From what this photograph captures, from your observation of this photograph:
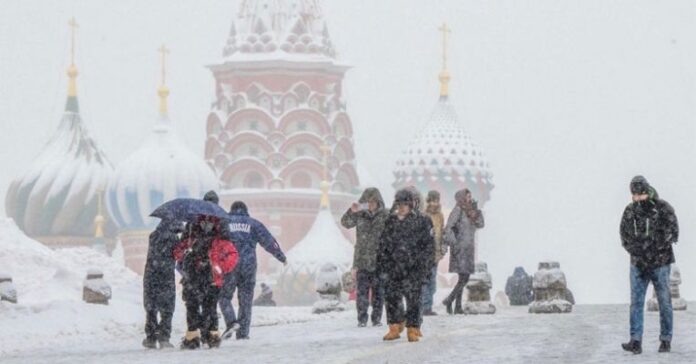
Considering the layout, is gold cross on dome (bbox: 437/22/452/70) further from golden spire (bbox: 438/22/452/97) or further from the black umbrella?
the black umbrella

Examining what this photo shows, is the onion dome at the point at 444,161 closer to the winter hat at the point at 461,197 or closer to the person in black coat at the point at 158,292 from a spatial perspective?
the winter hat at the point at 461,197

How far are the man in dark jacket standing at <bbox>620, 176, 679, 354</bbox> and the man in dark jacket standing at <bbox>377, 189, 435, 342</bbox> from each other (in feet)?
6.20

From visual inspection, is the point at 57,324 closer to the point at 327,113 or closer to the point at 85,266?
the point at 85,266

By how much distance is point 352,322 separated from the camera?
23.9 m

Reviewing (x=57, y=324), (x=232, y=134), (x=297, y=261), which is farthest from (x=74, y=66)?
(x=57, y=324)

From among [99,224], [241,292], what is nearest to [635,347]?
[241,292]

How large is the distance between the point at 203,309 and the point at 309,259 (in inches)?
3082

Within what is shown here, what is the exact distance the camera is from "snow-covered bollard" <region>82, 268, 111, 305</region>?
25.8 metres

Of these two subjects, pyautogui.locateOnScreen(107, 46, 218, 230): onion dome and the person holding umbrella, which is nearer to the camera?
the person holding umbrella

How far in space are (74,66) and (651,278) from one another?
3634 inches

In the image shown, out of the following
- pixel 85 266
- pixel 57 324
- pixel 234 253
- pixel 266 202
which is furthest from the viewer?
pixel 266 202

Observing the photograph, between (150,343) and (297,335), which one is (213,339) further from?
(297,335)

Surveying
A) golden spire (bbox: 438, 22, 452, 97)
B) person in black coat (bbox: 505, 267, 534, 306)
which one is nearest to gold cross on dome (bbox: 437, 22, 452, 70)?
golden spire (bbox: 438, 22, 452, 97)

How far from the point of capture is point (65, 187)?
106000mm
